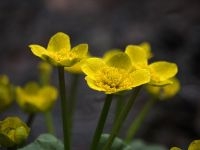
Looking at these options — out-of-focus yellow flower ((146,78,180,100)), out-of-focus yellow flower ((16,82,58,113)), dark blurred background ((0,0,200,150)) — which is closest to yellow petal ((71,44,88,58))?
out-of-focus yellow flower ((16,82,58,113))

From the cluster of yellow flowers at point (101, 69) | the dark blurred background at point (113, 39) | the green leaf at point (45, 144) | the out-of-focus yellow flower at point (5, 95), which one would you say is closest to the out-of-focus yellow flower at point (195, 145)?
the cluster of yellow flowers at point (101, 69)

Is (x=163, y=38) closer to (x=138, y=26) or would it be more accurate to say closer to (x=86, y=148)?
(x=138, y=26)

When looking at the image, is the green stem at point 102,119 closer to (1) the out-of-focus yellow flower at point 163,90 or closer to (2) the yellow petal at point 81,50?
(2) the yellow petal at point 81,50

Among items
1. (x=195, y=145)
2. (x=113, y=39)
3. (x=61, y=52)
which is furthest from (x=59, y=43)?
(x=113, y=39)

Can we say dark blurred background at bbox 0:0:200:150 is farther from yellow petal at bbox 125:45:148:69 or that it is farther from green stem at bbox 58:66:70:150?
green stem at bbox 58:66:70:150

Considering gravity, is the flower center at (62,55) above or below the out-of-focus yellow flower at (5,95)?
above

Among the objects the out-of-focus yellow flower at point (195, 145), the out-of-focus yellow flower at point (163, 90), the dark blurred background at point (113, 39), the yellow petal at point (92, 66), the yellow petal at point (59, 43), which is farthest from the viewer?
the dark blurred background at point (113, 39)

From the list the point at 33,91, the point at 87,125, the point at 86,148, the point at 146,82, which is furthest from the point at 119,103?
the point at 87,125
